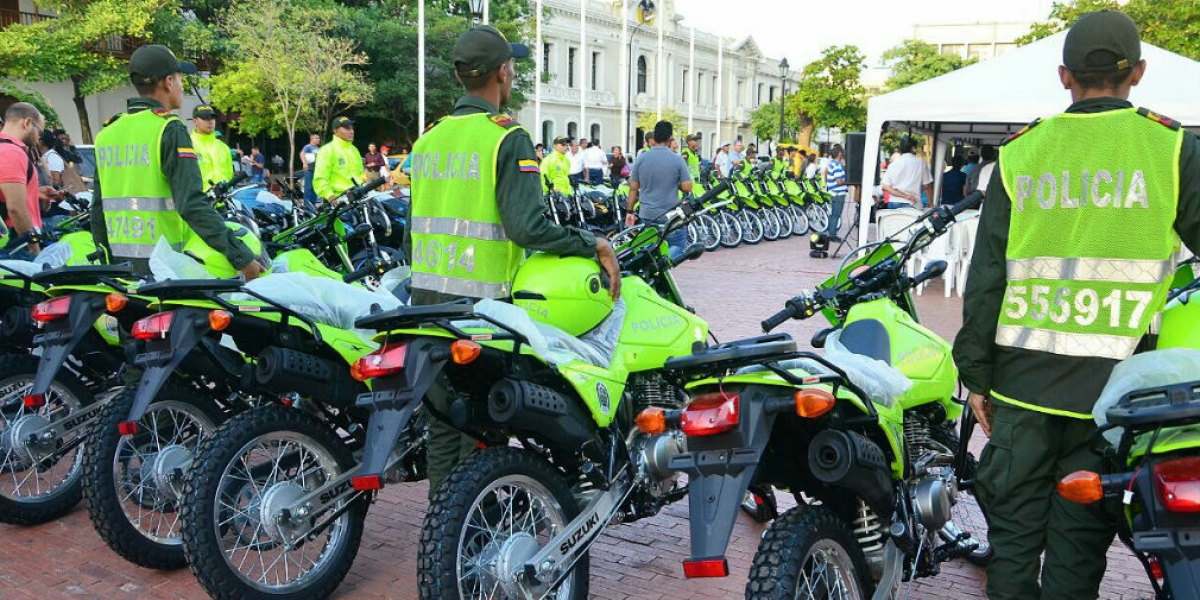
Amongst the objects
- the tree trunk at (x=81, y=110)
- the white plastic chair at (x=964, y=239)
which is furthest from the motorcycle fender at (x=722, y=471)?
the tree trunk at (x=81, y=110)

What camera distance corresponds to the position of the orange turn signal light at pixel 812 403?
255cm

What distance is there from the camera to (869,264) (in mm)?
4039

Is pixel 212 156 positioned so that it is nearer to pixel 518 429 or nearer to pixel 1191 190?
pixel 518 429

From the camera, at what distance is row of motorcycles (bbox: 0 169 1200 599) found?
267 cm

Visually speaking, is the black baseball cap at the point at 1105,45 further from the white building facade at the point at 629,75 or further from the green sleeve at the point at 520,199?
the white building facade at the point at 629,75

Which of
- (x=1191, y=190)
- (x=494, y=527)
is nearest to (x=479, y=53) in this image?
(x=494, y=527)

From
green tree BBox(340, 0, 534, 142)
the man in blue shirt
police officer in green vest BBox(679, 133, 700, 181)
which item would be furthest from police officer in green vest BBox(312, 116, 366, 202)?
green tree BBox(340, 0, 534, 142)

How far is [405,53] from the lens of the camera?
3462cm

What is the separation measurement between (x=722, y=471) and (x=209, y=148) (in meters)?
9.29

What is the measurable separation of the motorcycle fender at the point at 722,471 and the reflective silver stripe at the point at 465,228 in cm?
128

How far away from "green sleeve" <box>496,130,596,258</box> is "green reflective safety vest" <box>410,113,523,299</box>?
3cm

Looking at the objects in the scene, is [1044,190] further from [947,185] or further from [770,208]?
[770,208]

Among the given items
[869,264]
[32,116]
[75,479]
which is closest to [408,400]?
[869,264]

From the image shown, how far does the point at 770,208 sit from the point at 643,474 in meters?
15.1
